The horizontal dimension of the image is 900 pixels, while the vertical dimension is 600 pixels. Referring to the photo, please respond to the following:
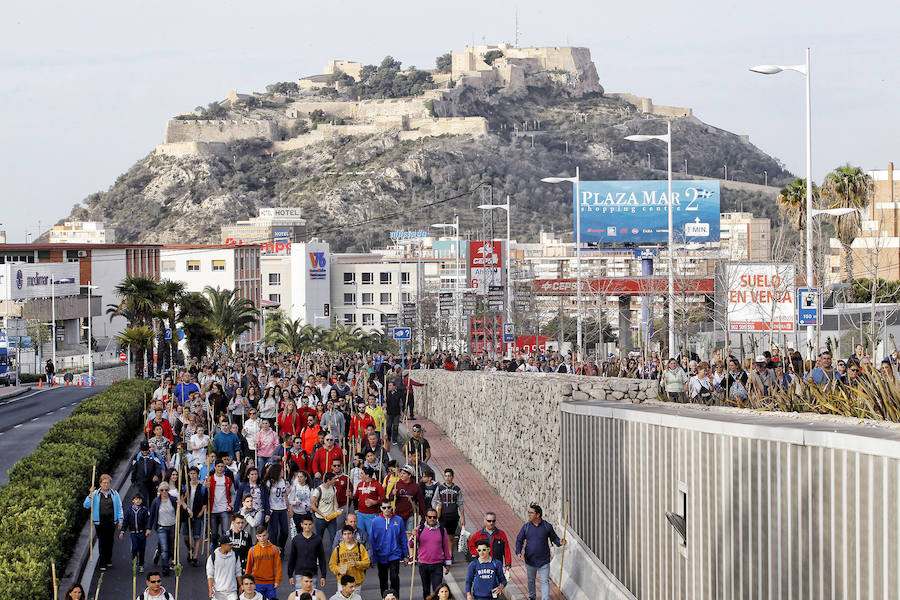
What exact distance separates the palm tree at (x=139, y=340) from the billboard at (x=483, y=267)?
13247mm

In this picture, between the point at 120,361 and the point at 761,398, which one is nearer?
the point at 761,398

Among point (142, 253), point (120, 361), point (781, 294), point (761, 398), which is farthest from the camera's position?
point (142, 253)

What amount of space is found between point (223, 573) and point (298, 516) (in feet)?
9.44

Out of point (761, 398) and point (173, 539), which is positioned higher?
point (761, 398)

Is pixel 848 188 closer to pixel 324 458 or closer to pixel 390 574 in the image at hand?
pixel 324 458

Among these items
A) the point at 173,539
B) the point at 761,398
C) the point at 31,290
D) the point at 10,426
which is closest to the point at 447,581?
the point at 173,539

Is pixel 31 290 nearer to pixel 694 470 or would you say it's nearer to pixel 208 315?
pixel 208 315

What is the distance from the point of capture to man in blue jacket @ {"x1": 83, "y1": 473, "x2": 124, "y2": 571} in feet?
51.4

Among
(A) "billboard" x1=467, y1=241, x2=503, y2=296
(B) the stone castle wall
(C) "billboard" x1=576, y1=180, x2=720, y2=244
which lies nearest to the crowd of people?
(B) the stone castle wall

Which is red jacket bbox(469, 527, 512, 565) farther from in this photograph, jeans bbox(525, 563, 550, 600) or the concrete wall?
the concrete wall

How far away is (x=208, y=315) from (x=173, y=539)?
4853cm

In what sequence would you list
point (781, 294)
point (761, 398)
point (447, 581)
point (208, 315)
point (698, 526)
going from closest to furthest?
1. point (698, 526)
2. point (761, 398)
3. point (447, 581)
4. point (781, 294)
5. point (208, 315)

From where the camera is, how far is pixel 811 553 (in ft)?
27.0

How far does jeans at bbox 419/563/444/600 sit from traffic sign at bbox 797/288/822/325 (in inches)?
446
